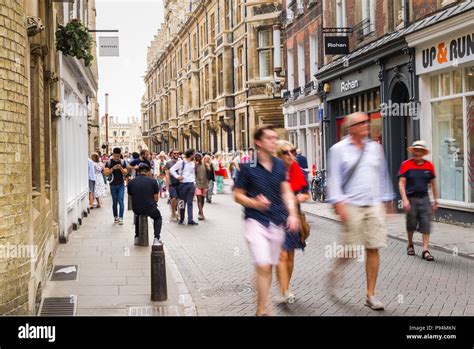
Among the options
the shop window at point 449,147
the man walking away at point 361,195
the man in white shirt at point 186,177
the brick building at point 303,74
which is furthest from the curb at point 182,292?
the brick building at point 303,74

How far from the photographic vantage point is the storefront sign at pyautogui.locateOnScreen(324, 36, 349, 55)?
22.3 metres

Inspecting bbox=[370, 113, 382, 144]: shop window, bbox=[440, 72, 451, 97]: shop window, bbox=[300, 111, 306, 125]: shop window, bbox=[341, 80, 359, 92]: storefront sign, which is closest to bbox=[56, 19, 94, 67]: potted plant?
Result: bbox=[440, 72, 451, 97]: shop window

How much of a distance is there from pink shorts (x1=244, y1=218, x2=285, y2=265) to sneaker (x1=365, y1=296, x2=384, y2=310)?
135 centimetres

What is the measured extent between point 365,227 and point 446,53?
377 inches

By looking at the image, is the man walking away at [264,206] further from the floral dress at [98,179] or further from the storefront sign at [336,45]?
the floral dress at [98,179]

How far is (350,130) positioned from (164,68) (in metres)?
62.8

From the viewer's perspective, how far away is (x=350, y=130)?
792cm

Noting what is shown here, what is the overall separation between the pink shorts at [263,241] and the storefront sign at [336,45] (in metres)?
16.0

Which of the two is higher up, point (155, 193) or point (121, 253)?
point (155, 193)

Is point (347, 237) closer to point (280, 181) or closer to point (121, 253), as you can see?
point (280, 181)

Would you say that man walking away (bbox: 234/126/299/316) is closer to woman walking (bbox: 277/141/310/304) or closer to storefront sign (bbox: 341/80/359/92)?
woman walking (bbox: 277/141/310/304)

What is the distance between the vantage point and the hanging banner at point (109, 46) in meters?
19.7

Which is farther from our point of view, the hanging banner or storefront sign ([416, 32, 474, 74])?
the hanging banner
